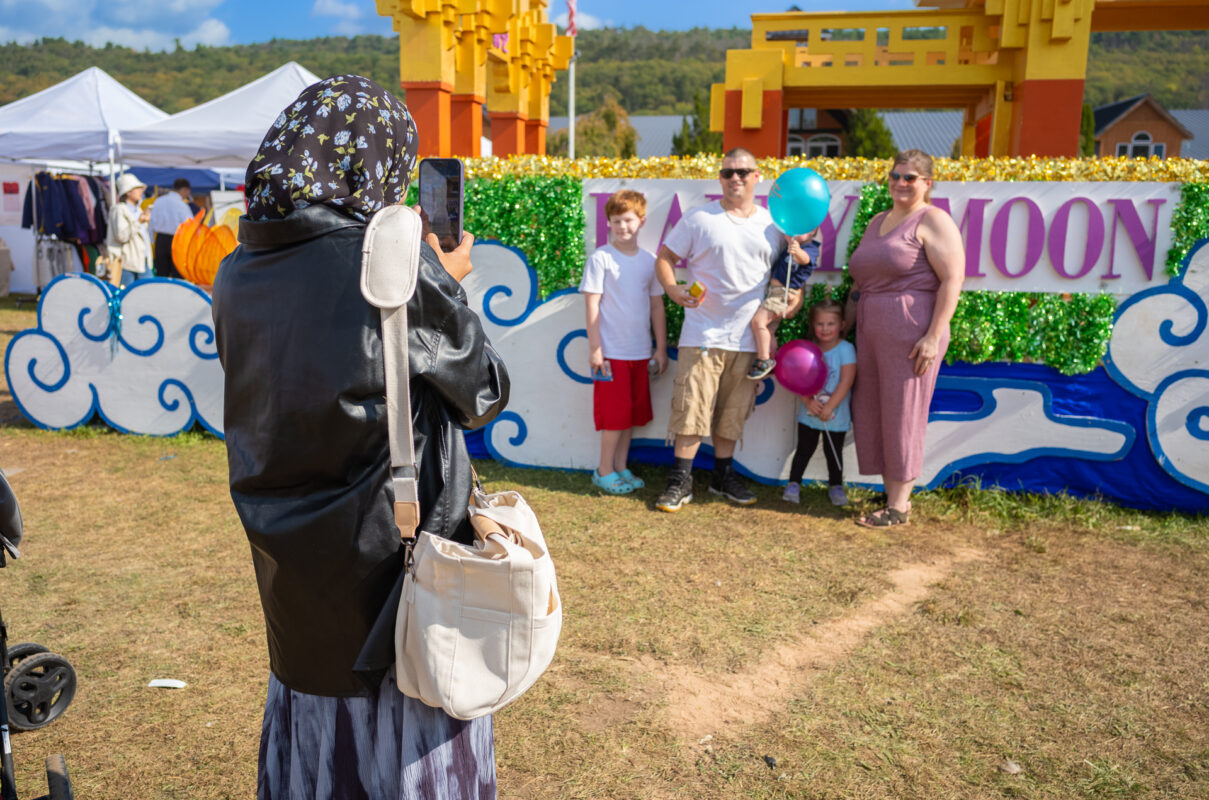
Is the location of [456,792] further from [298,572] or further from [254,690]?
[254,690]

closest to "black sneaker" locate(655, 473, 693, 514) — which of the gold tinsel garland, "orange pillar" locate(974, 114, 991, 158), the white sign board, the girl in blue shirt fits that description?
the girl in blue shirt

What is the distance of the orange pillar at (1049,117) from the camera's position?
332 inches

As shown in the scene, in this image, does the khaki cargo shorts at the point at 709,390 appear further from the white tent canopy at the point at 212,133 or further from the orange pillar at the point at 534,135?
the orange pillar at the point at 534,135

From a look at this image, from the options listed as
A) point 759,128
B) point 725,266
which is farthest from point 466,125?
point 725,266

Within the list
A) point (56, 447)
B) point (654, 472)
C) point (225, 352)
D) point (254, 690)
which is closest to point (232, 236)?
point (56, 447)

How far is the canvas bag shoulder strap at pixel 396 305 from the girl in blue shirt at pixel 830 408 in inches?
158

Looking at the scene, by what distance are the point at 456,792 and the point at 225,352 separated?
998 millimetres

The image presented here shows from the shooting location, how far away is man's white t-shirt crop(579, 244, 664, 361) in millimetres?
5457

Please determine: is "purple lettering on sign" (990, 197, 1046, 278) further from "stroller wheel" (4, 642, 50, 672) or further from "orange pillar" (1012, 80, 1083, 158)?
"stroller wheel" (4, 642, 50, 672)

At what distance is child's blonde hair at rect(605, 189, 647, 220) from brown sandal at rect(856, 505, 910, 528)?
2236mm

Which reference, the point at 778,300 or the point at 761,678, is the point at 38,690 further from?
the point at 778,300

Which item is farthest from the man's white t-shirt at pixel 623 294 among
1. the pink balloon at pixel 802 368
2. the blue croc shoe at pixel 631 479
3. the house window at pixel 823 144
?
the house window at pixel 823 144

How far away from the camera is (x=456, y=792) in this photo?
182cm

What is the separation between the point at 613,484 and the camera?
A: 5.68 metres
